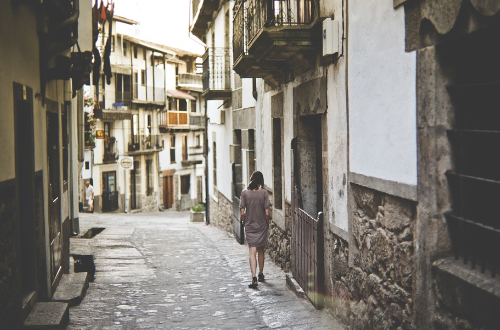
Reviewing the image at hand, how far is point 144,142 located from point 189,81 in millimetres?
9380

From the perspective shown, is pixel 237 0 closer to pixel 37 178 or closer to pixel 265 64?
pixel 265 64

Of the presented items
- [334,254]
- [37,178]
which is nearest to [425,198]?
[334,254]

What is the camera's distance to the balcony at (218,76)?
660 inches

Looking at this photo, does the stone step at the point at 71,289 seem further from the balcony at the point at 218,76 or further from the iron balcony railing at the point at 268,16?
the balcony at the point at 218,76

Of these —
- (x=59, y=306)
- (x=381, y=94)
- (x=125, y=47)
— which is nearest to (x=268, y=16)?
(x=381, y=94)

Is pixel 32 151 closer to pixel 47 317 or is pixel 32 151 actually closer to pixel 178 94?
pixel 47 317

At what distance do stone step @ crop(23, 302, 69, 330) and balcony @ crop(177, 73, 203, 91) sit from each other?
43.7m

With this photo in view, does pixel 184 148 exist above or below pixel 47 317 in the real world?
above

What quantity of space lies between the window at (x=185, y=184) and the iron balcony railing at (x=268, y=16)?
38.0 m

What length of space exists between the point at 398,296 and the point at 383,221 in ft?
2.15

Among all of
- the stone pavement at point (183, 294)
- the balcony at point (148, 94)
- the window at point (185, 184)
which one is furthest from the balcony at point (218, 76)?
the window at point (185, 184)

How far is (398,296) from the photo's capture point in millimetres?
4680

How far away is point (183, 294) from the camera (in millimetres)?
8539

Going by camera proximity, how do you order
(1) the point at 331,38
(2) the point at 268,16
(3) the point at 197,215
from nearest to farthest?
1. (1) the point at 331,38
2. (2) the point at 268,16
3. (3) the point at 197,215
